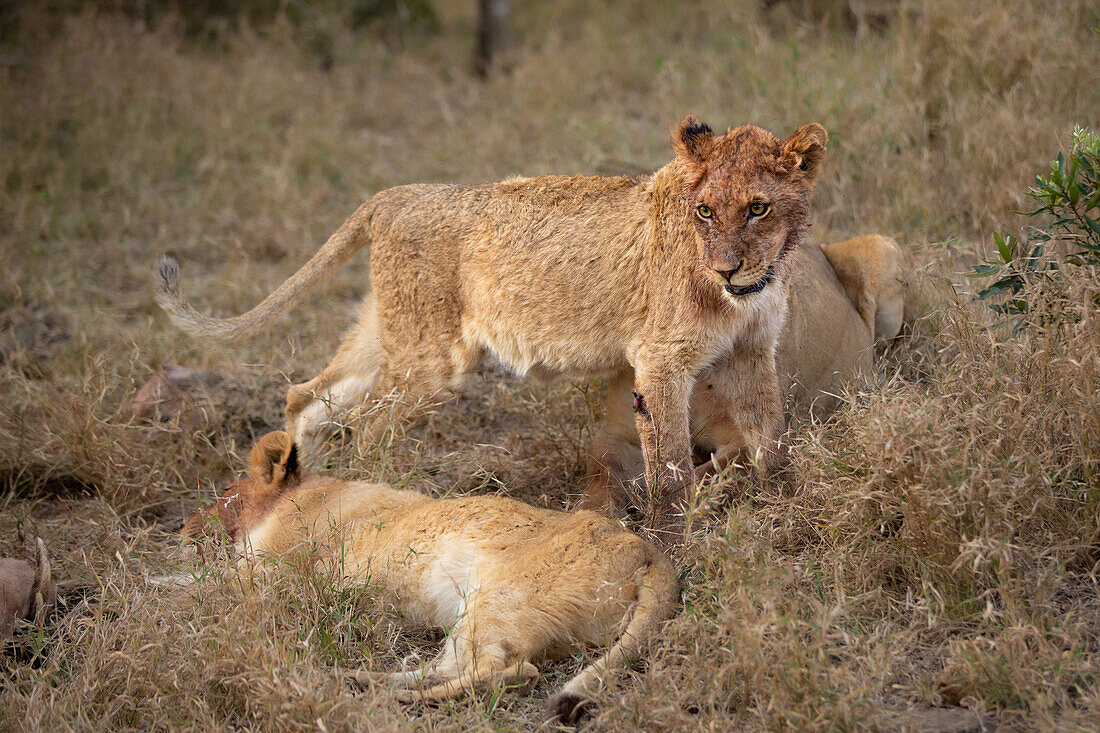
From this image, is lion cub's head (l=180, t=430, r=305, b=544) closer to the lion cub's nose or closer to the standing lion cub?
the standing lion cub

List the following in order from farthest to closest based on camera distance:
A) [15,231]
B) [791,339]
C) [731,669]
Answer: [15,231]
[791,339]
[731,669]

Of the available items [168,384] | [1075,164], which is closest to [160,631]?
[168,384]

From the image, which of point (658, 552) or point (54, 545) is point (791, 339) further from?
point (54, 545)

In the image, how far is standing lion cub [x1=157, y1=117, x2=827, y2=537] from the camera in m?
3.45

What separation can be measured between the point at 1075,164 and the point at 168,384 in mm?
4022

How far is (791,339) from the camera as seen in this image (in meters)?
4.30

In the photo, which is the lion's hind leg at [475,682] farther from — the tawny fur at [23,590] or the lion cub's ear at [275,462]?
Answer: the tawny fur at [23,590]

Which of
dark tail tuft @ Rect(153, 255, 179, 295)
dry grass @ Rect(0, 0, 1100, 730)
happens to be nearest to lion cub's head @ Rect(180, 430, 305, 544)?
dry grass @ Rect(0, 0, 1100, 730)

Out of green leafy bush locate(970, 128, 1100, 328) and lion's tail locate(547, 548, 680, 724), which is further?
green leafy bush locate(970, 128, 1100, 328)

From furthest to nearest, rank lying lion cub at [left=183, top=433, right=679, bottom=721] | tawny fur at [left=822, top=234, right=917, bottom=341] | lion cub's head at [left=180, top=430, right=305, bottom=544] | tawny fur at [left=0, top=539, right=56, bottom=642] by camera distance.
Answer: tawny fur at [left=822, top=234, right=917, bottom=341]
lion cub's head at [left=180, top=430, right=305, bottom=544]
tawny fur at [left=0, top=539, right=56, bottom=642]
lying lion cub at [left=183, top=433, right=679, bottom=721]

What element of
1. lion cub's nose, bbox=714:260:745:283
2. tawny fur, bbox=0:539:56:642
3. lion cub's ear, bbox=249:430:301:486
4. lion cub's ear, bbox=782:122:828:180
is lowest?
tawny fur, bbox=0:539:56:642

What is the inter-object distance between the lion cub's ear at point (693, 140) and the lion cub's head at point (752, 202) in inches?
0.9

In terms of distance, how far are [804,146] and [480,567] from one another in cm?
175

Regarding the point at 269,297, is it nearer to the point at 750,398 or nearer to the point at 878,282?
the point at 750,398
